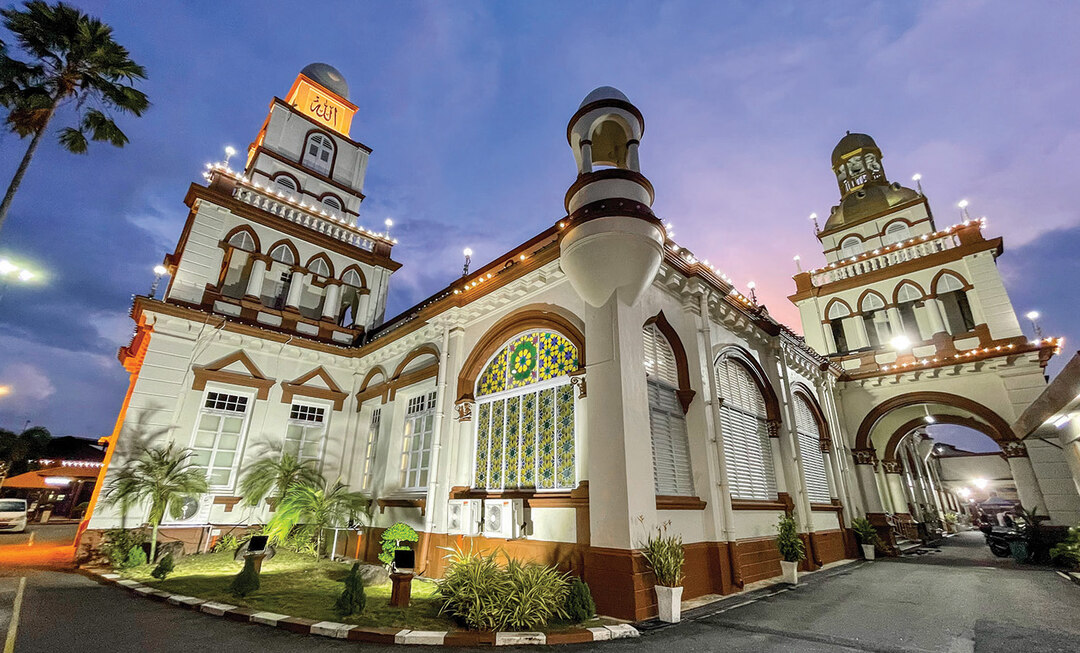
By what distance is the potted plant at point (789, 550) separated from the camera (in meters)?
9.13

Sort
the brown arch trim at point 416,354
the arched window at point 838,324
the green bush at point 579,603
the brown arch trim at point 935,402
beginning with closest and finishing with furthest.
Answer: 1. the green bush at point 579,603
2. the brown arch trim at point 416,354
3. the brown arch trim at point 935,402
4. the arched window at point 838,324

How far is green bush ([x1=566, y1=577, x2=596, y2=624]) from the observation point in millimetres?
5945

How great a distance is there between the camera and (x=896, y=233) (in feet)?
67.7

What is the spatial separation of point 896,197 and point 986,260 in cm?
597

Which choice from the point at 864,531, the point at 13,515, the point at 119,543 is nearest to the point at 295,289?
the point at 119,543

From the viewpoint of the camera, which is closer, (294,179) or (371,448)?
(371,448)

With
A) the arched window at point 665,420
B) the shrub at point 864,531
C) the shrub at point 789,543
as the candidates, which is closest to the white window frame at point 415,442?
the arched window at point 665,420

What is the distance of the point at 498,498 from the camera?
8.52 meters

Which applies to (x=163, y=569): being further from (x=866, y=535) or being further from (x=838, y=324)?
(x=838, y=324)

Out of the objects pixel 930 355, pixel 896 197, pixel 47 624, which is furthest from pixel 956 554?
pixel 47 624

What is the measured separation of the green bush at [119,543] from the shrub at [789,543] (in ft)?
45.1

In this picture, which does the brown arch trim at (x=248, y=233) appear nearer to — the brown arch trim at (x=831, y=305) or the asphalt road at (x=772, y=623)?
the asphalt road at (x=772, y=623)

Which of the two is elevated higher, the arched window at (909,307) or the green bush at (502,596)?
the arched window at (909,307)

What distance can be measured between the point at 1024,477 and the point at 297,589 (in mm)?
19415
